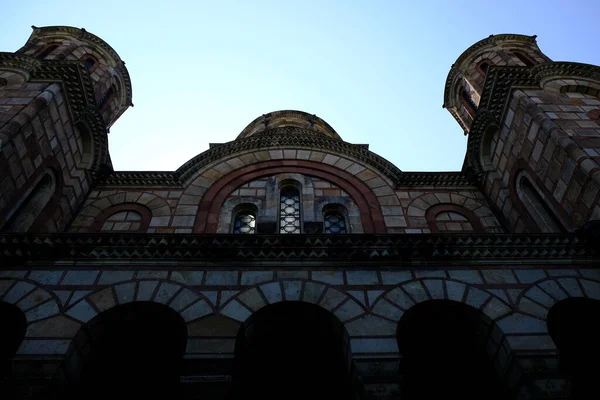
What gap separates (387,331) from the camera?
7027 millimetres

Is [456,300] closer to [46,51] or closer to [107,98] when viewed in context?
[107,98]

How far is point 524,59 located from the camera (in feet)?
54.7

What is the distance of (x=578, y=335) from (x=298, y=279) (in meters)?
4.76

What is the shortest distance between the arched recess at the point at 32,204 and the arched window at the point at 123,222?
4.66 feet

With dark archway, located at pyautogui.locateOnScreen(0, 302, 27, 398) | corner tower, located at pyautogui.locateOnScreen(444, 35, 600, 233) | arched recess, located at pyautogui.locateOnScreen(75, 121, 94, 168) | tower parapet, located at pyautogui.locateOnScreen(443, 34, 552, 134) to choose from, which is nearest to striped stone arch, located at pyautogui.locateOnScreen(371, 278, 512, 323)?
corner tower, located at pyautogui.locateOnScreen(444, 35, 600, 233)

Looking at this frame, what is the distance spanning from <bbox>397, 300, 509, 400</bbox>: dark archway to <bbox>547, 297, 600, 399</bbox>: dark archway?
125 centimetres

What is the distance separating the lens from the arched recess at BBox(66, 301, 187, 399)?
7.19 m

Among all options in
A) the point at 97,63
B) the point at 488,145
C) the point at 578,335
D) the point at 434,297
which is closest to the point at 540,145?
the point at 488,145

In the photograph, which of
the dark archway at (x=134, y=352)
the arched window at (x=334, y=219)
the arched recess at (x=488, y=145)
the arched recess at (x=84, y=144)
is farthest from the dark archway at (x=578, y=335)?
the arched recess at (x=84, y=144)

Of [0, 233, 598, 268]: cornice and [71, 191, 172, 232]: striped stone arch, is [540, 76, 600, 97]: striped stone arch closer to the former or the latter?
[0, 233, 598, 268]: cornice

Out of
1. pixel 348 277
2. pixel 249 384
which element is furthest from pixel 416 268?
pixel 249 384

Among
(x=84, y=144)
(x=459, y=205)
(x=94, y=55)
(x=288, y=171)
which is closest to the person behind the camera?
(x=459, y=205)

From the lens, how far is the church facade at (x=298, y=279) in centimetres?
683

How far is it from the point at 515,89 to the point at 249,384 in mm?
9860
